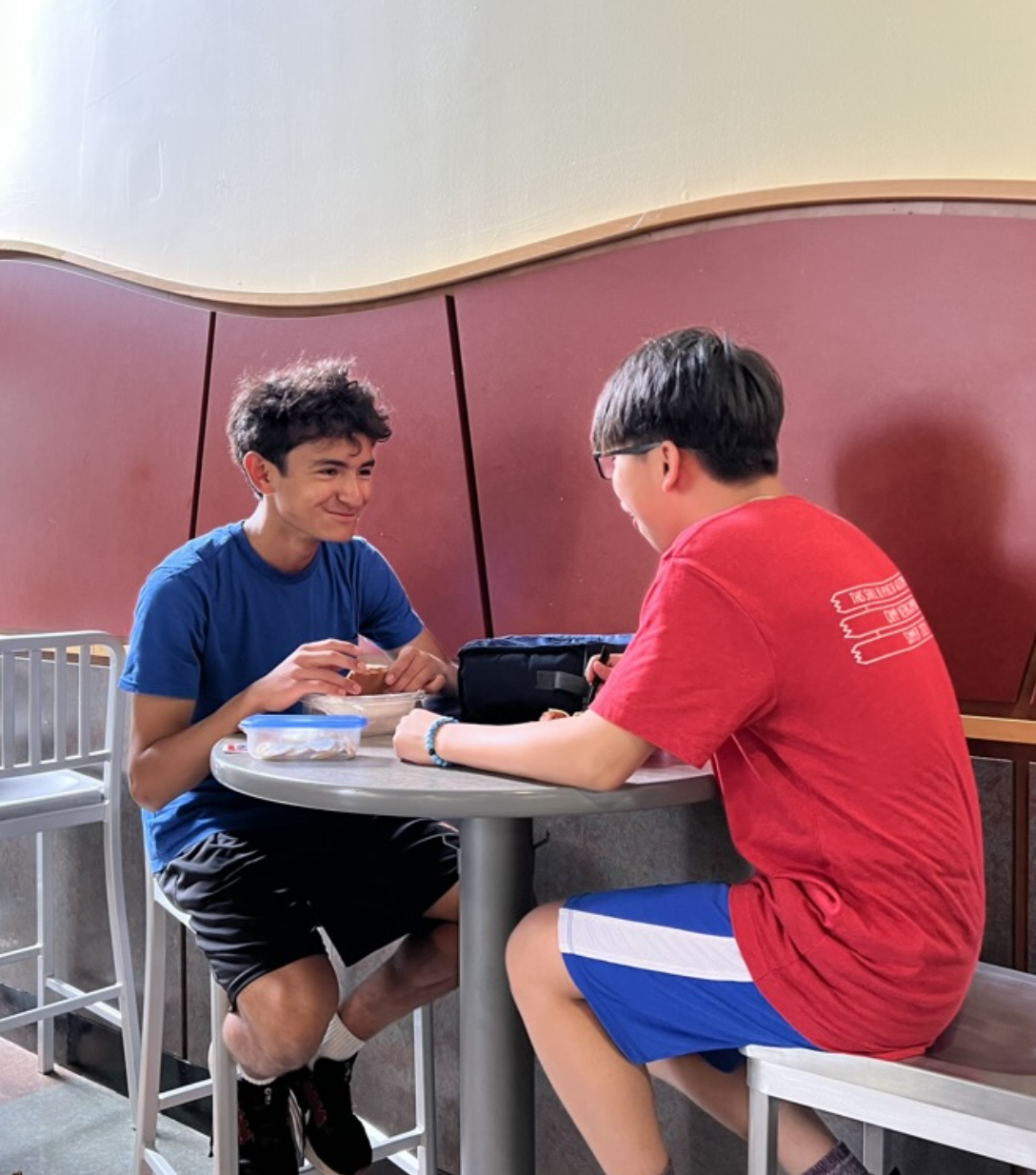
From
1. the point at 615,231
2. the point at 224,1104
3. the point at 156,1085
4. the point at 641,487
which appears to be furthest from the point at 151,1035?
the point at 615,231

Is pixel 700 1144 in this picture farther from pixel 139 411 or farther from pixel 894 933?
pixel 139 411

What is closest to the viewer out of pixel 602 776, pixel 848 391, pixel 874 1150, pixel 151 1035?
pixel 602 776

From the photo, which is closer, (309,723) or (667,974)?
(667,974)

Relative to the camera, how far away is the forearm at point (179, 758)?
173cm

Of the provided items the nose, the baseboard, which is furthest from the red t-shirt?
the baseboard

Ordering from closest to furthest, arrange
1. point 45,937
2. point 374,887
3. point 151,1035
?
point 374,887
point 151,1035
point 45,937

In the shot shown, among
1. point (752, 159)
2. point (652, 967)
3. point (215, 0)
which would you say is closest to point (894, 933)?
point (652, 967)

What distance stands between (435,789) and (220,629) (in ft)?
2.72

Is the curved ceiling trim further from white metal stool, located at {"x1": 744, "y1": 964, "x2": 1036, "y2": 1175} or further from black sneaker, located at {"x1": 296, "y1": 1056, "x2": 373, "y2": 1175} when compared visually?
black sneaker, located at {"x1": 296, "y1": 1056, "x2": 373, "y2": 1175}

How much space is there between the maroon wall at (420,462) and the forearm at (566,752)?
0.92 meters

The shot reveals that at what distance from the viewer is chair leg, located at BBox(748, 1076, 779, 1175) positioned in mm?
1198

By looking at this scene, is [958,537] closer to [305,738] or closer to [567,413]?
[567,413]

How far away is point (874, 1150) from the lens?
1534mm

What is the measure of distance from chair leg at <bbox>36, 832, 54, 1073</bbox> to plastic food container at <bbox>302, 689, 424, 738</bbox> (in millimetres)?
1431
